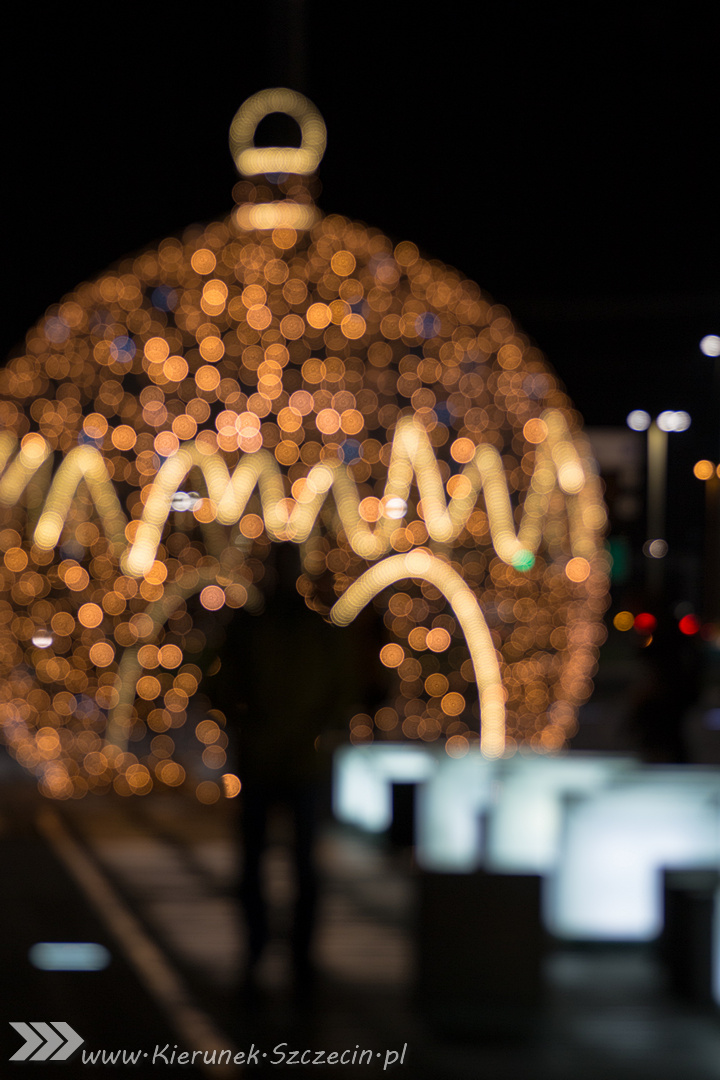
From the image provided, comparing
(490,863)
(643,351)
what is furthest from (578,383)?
(490,863)

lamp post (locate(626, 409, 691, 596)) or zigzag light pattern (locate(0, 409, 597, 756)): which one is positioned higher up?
lamp post (locate(626, 409, 691, 596))

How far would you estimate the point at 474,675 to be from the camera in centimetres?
971

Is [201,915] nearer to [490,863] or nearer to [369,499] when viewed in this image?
[490,863]

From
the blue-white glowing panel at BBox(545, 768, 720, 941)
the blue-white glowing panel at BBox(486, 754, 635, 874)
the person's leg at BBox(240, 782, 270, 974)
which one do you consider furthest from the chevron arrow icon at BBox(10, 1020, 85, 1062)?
the blue-white glowing panel at BBox(486, 754, 635, 874)

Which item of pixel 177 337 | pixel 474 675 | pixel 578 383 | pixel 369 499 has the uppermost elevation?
pixel 578 383

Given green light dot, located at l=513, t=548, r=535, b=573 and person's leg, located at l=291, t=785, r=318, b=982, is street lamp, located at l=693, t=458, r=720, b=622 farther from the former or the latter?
person's leg, located at l=291, t=785, r=318, b=982

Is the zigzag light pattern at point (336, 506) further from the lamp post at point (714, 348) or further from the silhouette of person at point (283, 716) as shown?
the lamp post at point (714, 348)

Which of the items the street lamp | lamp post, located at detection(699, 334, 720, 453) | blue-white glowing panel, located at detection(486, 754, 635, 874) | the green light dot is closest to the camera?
blue-white glowing panel, located at detection(486, 754, 635, 874)

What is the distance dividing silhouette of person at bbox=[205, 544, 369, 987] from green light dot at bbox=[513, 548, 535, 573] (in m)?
3.55

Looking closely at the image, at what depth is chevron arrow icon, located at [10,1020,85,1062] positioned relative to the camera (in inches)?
192

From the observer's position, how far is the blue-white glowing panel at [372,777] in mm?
9258

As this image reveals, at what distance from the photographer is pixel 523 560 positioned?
9.48 m

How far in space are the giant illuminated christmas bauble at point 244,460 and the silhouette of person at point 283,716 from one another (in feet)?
9.63

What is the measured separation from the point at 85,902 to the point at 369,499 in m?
2.92
